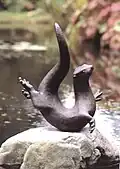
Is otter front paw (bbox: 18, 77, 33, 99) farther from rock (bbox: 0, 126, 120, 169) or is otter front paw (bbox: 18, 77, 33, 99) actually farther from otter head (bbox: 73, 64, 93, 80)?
otter head (bbox: 73, 64, 93, 80)

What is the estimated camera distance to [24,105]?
11672 mm

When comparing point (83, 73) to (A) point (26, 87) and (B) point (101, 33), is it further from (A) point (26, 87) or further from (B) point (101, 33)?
(B) point (101, 33)

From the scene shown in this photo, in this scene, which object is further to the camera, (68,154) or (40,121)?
(40,121)

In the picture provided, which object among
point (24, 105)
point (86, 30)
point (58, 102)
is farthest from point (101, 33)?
point (58, 102)

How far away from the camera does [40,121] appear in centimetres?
999

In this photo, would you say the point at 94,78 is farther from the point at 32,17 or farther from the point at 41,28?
the point at 32,17

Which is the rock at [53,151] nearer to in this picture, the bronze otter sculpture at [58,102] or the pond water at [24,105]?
the bronze otter sculpture at [58,102]

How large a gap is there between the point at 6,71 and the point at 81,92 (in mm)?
9565

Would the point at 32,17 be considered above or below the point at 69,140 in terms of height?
above

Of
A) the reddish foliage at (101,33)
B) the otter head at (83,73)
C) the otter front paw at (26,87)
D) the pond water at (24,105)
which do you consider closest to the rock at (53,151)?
the otter front paw at (26,87)

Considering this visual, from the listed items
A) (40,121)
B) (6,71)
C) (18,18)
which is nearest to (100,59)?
(6,71)

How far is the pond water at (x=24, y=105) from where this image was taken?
959 centimetres

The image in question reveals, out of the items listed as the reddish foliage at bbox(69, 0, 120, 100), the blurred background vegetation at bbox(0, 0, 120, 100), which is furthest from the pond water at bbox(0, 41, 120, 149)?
the reddish foliage at bbox(69, 0, 120, 100)

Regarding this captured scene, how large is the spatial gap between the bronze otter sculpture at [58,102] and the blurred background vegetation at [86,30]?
18.7 feet
